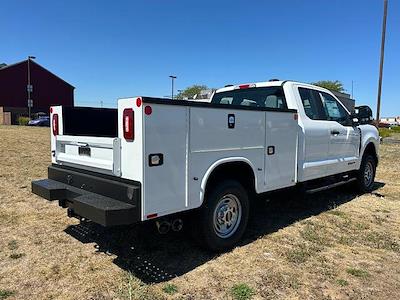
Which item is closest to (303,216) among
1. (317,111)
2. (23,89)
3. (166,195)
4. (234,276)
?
(317,111)

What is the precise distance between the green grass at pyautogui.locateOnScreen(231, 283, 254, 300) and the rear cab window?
2786 mm

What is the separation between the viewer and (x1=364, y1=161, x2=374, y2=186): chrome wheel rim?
795 centimetres

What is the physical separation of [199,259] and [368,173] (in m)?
5.29

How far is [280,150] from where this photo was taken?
16.7 feet

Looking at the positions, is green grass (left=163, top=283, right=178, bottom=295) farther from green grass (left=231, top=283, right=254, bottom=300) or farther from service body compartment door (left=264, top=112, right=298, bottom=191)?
service body compartment door (left=264, top=112, right=298, bottom=191)

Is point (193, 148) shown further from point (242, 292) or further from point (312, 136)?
point (312, 136)

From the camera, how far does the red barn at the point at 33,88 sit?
5666cm

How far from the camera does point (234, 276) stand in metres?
3.90

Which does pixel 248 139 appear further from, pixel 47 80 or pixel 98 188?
pixel 47 80

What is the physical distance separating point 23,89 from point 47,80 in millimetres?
4258

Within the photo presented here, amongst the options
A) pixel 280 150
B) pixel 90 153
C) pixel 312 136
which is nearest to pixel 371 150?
pixel 312 136

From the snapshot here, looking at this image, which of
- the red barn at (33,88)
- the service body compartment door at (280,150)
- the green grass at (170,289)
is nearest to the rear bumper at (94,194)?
the green grass at (170,289)

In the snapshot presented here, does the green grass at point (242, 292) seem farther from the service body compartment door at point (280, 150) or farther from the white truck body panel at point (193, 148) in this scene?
the service body compartment door at point (280, 150)

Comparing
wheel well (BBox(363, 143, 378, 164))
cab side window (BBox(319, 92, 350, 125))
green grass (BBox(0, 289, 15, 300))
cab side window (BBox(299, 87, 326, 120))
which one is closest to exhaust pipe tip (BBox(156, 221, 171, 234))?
green grass (BBox(0, 289, 15, 300))
